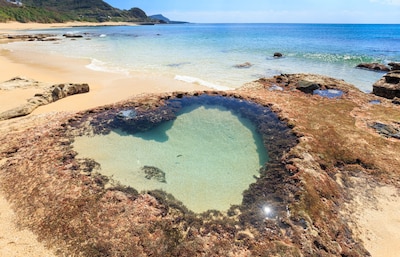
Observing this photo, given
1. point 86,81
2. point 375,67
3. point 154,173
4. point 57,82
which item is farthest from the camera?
point 375,67

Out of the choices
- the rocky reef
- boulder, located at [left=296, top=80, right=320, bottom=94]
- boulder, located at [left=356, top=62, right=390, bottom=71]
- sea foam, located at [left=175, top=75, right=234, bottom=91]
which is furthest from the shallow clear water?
boulder, located at [left=356, top=62, right=390, bottom=71]

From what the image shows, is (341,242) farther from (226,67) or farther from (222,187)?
(226,67)

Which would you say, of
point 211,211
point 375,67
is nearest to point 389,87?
point 375,67

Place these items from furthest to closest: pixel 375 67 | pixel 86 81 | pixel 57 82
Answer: pixel 375 67 → pixel 86 81 → pixel 57 82

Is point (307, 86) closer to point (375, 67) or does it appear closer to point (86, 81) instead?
point (86, 81)

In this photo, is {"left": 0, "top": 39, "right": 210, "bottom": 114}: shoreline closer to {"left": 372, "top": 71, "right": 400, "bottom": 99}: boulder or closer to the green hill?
{"left": 372, "top": 71, "right": 400, "bottom": 99}: boulder

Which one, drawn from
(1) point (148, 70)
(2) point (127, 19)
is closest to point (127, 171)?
(1) point (148, 70)

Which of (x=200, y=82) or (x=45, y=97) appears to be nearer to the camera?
(x=45, y=97)
